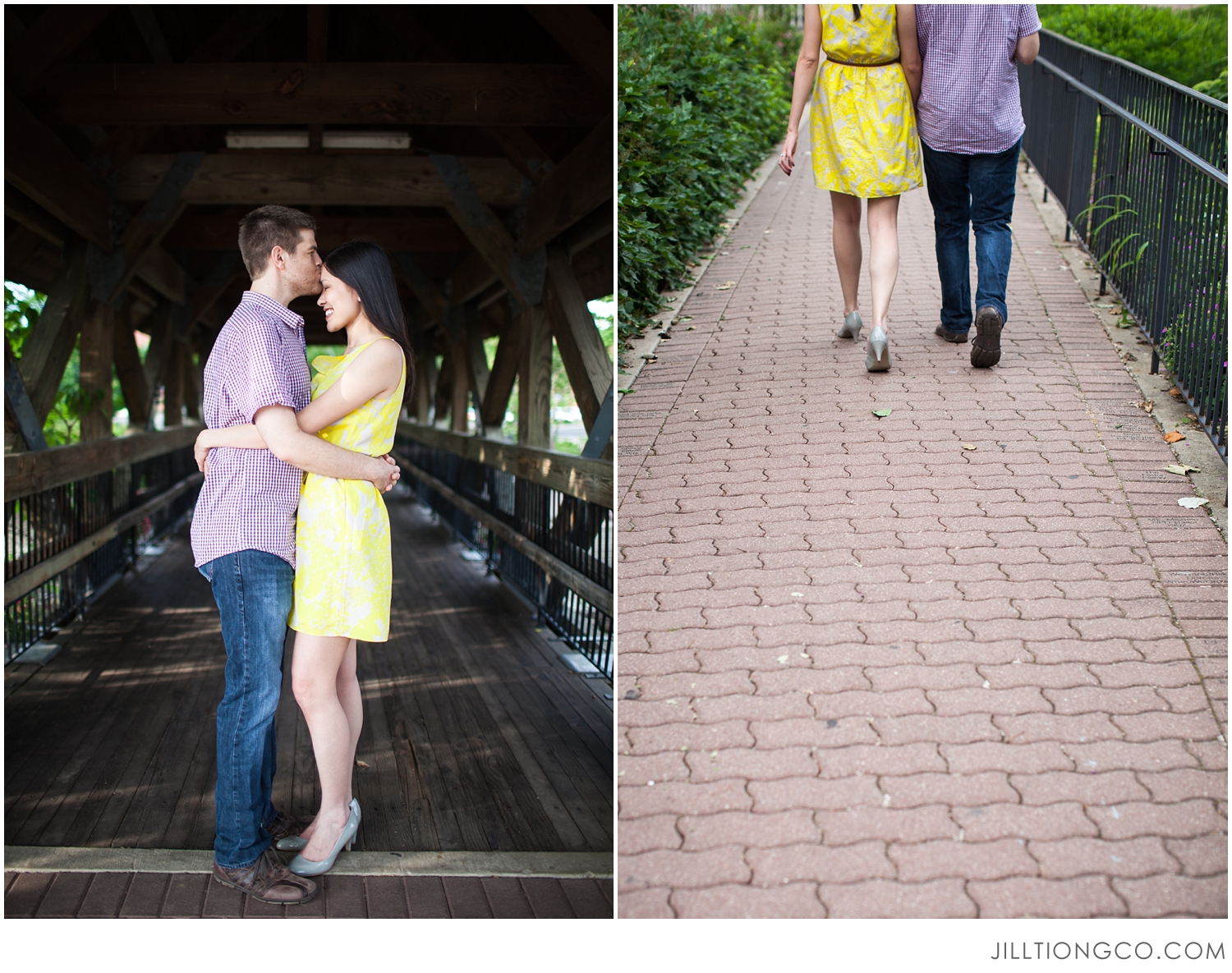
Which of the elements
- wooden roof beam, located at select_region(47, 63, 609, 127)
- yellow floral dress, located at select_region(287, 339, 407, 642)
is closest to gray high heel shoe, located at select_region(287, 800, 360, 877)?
yellow floral dress, located at select_region(287, 339, 407, 642)

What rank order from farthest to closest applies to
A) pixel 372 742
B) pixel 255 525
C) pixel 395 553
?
pixel 395 553
pixel 372 742
pixel 255 525

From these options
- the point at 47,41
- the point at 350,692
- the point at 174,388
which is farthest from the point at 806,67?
the point at 174,388

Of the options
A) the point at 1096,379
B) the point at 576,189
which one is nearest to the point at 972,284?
the point at 1096,379

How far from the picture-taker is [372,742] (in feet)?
12.8

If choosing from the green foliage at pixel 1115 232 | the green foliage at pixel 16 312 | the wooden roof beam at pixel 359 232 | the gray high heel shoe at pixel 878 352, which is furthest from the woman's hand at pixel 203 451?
the wooden roof beam at pixel 359 232

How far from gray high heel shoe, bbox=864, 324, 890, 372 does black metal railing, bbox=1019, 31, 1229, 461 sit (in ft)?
4.06

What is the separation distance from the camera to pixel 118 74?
16.5 ft

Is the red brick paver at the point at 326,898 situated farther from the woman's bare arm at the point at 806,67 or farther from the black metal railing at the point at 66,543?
the woman's bare arm at the point at 806,67

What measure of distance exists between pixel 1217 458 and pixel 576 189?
10.3 ft

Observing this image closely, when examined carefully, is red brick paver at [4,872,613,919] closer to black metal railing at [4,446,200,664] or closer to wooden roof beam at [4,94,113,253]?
black metal railing at [4,446,200,664]

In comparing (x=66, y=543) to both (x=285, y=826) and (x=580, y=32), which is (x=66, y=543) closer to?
(x=285, y=826)

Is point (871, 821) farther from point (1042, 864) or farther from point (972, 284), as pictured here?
point (972, 284)

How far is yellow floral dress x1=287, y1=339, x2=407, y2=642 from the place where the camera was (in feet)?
8.70

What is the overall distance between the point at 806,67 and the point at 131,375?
6.82 m
